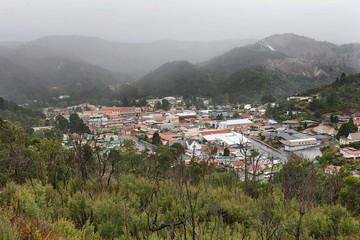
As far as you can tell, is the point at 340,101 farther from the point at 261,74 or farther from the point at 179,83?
the point at 179,83

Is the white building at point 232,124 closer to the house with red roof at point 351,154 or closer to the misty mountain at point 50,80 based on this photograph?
the house with red roof at point 351,154

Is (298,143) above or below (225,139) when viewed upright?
below

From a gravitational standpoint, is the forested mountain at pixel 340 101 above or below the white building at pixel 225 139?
above

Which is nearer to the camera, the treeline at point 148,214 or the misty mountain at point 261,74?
the treeline at point 148,214

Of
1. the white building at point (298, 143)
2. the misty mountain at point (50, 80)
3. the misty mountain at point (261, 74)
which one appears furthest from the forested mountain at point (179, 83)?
the white building at point (298, 143)

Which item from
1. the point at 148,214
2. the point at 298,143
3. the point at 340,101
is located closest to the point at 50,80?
the point at 298,143

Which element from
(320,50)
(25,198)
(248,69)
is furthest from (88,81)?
(320,50)

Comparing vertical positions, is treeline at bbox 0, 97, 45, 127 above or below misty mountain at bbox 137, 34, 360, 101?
below

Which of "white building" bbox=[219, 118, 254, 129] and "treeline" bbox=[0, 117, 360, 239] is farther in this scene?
"white building" bbox=[219, 118, 254, 129]

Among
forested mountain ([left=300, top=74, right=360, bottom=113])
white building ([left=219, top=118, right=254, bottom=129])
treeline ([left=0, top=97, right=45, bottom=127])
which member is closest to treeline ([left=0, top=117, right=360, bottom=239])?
white building ([left=219, top=118, right=254, bottom=129])

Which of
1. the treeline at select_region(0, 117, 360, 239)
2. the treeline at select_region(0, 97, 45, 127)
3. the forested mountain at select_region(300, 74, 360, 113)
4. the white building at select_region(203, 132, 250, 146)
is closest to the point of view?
the treeline at select_region(0, 117, 360, 239)

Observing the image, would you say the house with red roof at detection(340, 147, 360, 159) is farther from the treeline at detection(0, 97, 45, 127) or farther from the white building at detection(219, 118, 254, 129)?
the treeline at detection(0, 97, 45, 127)
